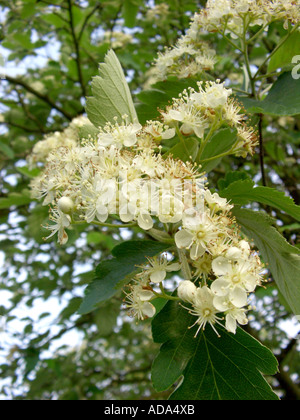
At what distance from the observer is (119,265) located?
1189mm

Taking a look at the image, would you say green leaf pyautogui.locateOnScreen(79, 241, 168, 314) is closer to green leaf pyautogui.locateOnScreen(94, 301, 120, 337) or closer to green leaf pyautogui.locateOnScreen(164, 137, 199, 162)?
green leaf pyautogui.locateOnScreen(164, 137, 199, 162)

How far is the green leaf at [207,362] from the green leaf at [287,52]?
3.54 feet

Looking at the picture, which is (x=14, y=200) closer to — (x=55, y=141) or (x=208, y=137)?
(x=55, y=141)

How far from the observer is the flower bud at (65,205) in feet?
3.71

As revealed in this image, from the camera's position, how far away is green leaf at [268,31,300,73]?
1.57 metres

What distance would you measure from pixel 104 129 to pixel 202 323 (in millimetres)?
634

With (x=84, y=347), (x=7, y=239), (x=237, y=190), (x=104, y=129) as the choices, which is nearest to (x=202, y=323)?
(x=237, y=190)

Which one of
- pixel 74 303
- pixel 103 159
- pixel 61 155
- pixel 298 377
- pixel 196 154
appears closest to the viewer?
pixel 103 159

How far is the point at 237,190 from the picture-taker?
3.66 ft

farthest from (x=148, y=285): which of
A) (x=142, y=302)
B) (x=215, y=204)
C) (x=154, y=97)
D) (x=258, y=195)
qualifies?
(x=154, y=97)

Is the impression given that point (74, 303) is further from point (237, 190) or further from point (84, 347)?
point (84, 347)

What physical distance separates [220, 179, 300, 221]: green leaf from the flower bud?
16.9 inches
